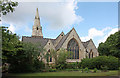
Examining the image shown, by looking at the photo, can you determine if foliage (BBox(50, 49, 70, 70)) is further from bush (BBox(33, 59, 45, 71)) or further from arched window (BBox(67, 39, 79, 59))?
arched window (BBox(67, 39, 79, 59))

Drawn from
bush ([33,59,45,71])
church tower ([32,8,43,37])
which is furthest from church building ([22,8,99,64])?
church tower ([32,8,43,37])

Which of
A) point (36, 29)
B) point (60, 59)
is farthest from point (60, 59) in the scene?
point (36, 29)

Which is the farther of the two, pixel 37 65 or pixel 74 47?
pixel 74 47

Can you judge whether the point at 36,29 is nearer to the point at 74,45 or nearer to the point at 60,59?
the point at 74,45

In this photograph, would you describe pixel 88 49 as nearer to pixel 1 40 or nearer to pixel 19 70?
pixel 19 70

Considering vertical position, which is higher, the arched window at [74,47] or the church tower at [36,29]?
the church tower at [36,29]

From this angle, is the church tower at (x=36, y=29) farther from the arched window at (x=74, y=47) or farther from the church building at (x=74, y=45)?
the arched window at (x=74, y=47)

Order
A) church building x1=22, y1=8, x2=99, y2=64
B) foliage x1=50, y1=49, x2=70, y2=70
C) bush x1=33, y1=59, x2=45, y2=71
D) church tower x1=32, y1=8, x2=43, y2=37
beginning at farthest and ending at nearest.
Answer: church tower x1=32, y1=8, x2=43, y2=37 → church building x1=22, y1=8, x2=99, y2=64 → foliage x1=50, y1=49, x2=70, y2=70 → bush x1=33, y1=59, x2=45, y2=71

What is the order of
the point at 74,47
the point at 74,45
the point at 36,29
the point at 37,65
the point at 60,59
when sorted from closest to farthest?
the point at 37,65 → the point at 60,59 → the point at 74,47 → the point at 74,45 → the point at 36,29

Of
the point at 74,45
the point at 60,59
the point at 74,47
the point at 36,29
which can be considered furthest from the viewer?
the point at 36,29

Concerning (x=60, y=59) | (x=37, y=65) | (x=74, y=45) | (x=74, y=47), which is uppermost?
(x=74, y=45)

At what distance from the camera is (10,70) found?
20391mm

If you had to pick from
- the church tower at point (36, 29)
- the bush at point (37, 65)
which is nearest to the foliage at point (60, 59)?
the bush at point (37, 65)

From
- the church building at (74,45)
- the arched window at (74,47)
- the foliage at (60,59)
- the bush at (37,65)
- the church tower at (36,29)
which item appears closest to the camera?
the bush at (37,65)
